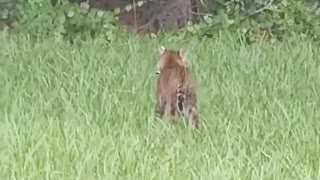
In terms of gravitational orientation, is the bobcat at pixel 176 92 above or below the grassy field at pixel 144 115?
above

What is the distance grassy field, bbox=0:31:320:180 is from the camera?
485 centimetres

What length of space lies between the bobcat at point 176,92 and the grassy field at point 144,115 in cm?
8

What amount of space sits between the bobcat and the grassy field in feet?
0.26

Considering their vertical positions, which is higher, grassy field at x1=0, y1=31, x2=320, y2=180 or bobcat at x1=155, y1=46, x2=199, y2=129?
bobcat at x1=155, y1=46, x2=199, y2=129

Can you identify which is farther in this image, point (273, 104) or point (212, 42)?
point (212, 42)

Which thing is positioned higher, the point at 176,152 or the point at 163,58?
the point at 163,58

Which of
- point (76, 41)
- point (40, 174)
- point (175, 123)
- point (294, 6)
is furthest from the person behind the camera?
point (294, 6)

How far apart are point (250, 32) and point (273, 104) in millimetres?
2589

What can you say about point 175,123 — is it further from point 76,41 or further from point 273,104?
point 76,41

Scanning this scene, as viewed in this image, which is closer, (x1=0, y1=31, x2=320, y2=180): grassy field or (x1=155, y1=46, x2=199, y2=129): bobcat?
(x1=0, y1=31, x2=320, y2=180): grassy field

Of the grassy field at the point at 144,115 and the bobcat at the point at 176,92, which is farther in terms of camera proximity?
the bobcat at the point at 176,92

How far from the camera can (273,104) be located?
602 centimetres

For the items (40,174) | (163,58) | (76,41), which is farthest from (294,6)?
(40,174)

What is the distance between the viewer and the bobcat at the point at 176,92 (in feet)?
17.7
